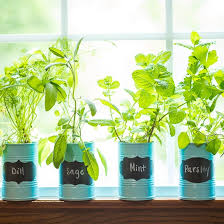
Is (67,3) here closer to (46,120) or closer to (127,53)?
(127,53)

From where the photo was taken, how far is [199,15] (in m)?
1.89

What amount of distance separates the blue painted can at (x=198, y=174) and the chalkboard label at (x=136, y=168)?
0.48 ft

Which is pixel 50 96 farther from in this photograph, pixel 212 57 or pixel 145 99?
pixel 212 57

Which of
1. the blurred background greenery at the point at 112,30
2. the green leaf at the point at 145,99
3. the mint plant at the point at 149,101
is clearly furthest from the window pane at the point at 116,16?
the green leaf at the point at 145,99

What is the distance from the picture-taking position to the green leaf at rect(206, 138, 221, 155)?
1.56 metres

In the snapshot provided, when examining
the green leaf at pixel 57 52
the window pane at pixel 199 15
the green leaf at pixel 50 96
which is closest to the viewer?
the green leaf at pixel 50 96

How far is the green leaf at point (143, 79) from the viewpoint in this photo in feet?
5.18

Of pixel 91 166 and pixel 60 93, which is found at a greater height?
pixel 60 93

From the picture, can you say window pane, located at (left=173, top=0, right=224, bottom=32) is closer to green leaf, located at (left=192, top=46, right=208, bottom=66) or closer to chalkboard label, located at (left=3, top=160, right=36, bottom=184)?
green leaf, located at (left=192, top=46, right=208, bottom=66)

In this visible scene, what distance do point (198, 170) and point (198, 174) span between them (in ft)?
0.05

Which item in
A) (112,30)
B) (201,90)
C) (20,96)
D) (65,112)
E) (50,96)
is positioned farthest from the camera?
(112,30)

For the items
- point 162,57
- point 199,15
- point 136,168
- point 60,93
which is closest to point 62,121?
point 60,93

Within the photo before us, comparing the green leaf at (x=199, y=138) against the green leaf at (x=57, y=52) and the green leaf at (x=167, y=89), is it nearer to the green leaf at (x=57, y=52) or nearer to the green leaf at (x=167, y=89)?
the green leaf at (x=167, y=89)

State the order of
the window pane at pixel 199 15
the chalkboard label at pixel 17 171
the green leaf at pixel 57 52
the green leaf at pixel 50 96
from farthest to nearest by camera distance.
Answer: the window pane at pixel 199 15, the chalkboard label at pixel 17 171, the green leaf at pixel 57 52, the green leaf at pixel 50 96
